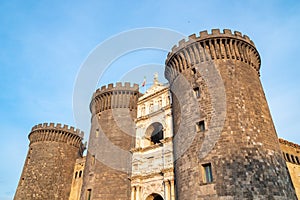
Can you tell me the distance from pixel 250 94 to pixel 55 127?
26581 mm

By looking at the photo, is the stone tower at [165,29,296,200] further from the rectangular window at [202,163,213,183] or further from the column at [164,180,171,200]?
the column at [164,180,171,200]

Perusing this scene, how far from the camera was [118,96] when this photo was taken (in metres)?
28.7

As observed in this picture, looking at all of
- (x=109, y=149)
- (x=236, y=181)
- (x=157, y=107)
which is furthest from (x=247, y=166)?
(x=109, y=149)

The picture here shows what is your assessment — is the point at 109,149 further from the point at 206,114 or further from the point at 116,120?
the point at 206,114

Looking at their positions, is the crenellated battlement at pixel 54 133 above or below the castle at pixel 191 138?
above

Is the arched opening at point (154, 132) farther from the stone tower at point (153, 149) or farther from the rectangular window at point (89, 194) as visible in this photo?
the rectangular window at point (89, 194)

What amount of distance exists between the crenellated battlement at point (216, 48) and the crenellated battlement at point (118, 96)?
27.3 feet

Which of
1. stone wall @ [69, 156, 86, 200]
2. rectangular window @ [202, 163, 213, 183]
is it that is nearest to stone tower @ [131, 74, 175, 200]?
rectangular window @ [202, 163, 213, 183]

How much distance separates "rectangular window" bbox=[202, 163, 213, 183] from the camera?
53.8ft

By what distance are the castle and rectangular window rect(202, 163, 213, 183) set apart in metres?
0.06

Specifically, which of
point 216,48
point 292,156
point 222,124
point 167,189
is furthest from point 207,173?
point 292,156

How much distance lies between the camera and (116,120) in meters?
27.7

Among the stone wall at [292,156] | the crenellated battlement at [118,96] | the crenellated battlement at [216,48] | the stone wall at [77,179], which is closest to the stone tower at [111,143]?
the crenellated battlement at [118,96]

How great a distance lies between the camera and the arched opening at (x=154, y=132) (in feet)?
83.0
